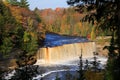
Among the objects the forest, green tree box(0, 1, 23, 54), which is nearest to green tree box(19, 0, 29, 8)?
the forest

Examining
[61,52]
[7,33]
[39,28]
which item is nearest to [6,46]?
[7,33]

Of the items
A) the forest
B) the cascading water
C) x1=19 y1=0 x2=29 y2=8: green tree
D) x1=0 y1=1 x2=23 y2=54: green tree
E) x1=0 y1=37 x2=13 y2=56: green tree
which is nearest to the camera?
the forest

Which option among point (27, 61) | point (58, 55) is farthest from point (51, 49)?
point (27, 61)

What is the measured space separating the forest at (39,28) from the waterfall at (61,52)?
1858 mm

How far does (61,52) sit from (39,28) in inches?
976

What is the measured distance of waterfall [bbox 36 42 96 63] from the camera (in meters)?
60.6

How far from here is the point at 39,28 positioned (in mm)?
87250

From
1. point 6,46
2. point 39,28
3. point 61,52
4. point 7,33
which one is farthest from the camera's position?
Answer: point 39,28

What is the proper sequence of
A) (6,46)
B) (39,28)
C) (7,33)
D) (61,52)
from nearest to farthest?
(6,46), (7,33), (61,52), (39,28)

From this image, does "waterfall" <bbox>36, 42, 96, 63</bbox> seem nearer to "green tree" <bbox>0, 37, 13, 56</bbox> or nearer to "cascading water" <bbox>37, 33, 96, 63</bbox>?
"cascading water" <bbox>37, 33, 96, 63</bbox>

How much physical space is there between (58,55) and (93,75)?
39.6 meters

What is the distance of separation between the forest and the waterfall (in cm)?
186

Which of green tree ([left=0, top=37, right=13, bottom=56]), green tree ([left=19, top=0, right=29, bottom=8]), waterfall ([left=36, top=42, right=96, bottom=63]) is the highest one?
green tree ([left=19, top=0, right=29, bottom=8])

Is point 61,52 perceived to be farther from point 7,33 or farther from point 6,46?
point 6,46
